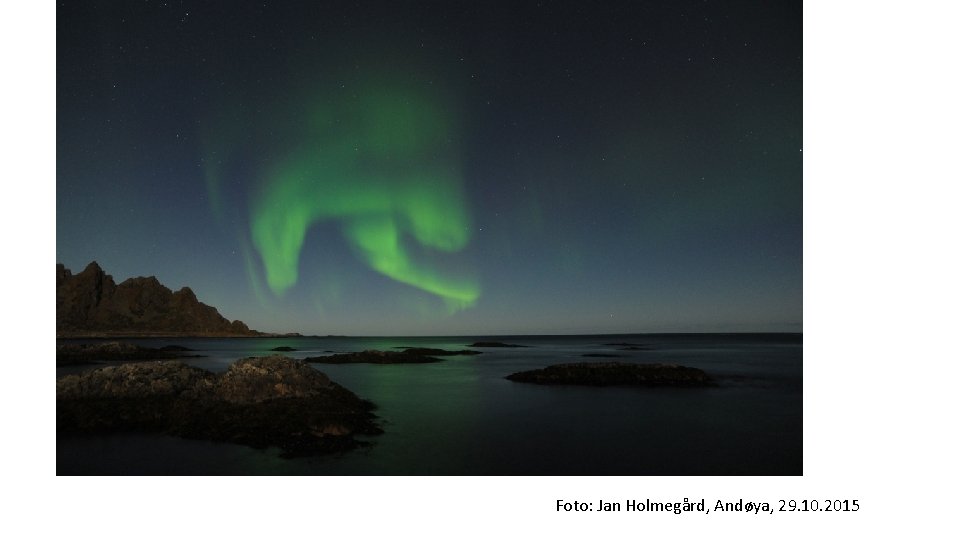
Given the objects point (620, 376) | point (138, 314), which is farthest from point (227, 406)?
Result: point (138, 314)

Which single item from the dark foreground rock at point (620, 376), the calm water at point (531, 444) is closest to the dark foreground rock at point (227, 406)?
the calm water at point (531, 444)

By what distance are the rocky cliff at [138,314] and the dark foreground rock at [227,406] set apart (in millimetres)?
29572

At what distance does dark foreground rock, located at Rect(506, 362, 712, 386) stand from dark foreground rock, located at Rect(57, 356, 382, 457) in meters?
8.41

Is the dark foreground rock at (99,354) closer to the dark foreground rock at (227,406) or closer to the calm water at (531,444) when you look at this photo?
the dark foreground rock at (227,406)

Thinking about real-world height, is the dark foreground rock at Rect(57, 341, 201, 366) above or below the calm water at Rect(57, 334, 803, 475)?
below

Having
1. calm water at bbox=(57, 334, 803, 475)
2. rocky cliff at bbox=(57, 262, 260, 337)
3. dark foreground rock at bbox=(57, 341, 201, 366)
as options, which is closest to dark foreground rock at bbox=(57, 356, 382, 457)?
calm water at bbox=(57, 334, 803, 475)

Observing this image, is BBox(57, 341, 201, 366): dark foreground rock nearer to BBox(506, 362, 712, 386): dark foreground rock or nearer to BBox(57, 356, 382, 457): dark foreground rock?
BBox(57, 356, 382, 457): dark foreground rock

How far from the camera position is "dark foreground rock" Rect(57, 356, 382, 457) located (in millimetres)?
8312

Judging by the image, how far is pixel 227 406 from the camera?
945 cm

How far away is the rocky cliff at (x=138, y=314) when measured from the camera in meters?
38.2

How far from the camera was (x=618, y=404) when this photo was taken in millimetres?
12859

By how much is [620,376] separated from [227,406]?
13623 millimetres
